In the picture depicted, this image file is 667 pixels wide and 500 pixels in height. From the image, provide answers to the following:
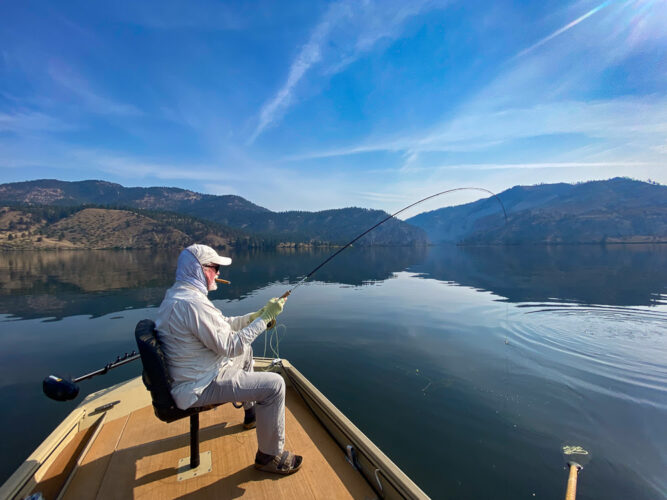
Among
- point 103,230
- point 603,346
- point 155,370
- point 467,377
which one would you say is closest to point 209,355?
point 155,370

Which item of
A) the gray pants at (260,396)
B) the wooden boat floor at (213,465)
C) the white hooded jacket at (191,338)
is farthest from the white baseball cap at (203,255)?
the wooden boat floor at (213,465)

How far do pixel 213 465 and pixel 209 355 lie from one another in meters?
1.53

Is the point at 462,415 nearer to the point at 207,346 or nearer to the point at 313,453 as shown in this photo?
the point at 313,453

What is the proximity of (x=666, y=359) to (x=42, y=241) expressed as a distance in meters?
183

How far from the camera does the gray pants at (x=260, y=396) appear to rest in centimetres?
337

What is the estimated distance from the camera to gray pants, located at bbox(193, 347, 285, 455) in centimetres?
337

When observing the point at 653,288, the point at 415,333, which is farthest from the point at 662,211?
the point at 415,333

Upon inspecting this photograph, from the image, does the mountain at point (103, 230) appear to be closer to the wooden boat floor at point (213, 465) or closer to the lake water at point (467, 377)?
the lake water at point (467, 377)

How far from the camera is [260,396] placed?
3480 millimetres

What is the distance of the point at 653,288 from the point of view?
23516 mm

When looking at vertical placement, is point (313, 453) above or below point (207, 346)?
below

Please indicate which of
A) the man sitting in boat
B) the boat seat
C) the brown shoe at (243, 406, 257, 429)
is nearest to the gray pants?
the man sitting in boat

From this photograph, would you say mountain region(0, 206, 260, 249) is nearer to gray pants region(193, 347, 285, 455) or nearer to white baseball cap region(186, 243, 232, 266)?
white baseball cap region(186, 243, 232, 266)

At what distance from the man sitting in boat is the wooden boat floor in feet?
0.87
